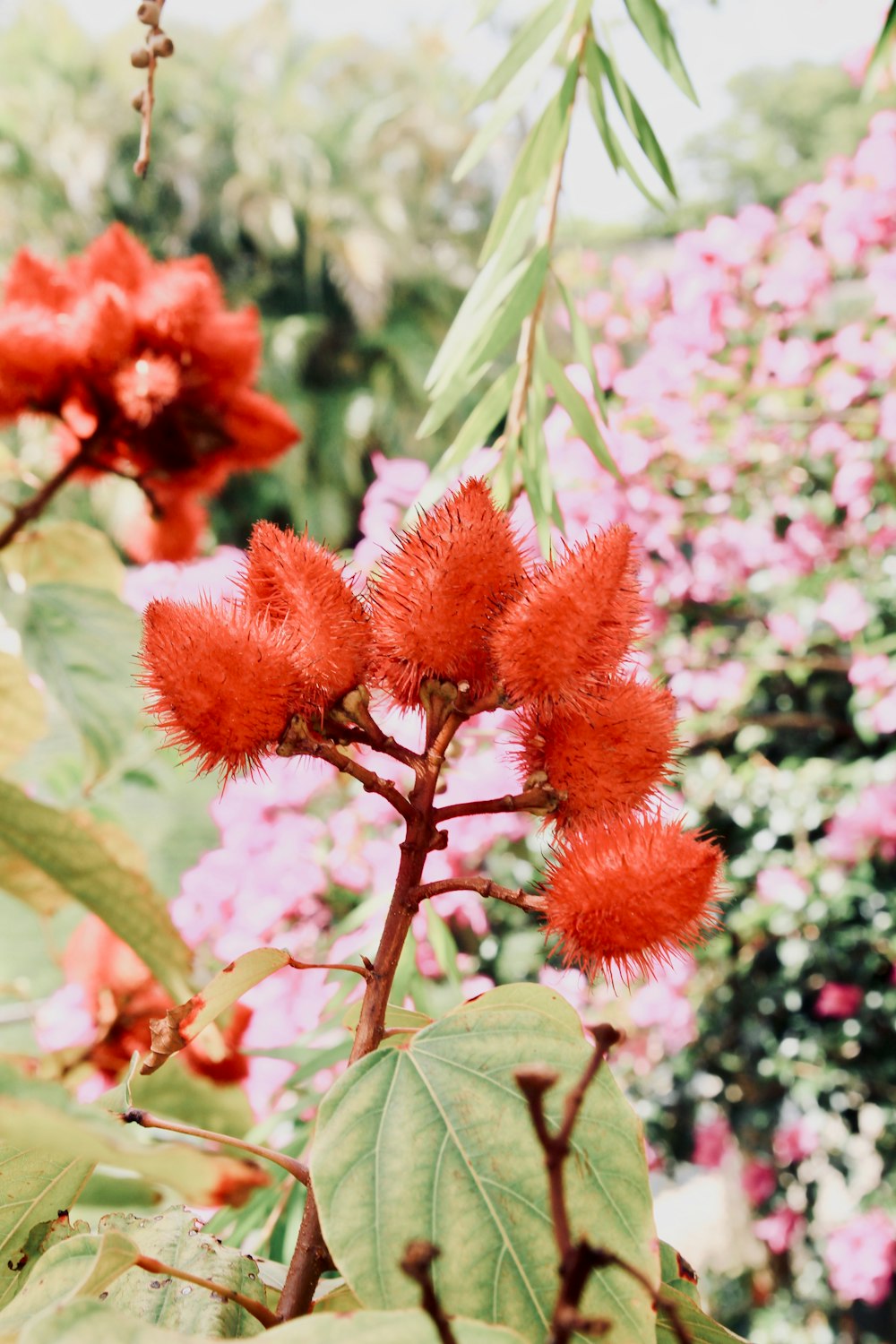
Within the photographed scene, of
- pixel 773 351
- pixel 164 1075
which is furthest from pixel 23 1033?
pixel 773 351

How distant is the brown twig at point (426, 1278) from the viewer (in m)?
0.17

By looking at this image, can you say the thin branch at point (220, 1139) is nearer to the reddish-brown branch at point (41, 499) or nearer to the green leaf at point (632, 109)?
the reddish-brown branch at point (41, 499)

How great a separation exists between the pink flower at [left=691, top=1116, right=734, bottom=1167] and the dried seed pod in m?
1.93

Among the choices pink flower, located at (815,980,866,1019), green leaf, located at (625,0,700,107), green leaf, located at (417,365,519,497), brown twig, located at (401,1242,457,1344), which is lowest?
brown twig, located at (401,1242,457,1344)

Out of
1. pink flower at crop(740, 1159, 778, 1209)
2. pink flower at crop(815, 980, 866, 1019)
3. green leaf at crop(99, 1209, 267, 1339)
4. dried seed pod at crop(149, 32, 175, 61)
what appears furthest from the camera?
pink flower at crop(740, 1159, 778, 1209)

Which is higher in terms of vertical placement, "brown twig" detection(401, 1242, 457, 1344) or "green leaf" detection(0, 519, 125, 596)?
"green leaf" detection(0, 519, 125, 596)

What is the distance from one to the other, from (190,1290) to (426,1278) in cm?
15

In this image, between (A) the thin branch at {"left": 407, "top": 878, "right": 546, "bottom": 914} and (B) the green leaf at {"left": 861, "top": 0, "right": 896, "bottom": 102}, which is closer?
(A) the thin branch at {"left": 407, "top": 878, "right": 546, "bottom": 914}

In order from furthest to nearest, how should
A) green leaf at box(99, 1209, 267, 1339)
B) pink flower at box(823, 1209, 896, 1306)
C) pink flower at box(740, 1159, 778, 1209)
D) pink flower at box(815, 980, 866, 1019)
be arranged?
pink flower at box(740, 1159, 778, 1209) → pink flower at box(823, 1209, 896, 1306) → pink flower at box(815, 980, 866, 1019) → green leaf at box(99, 1209, 267, 1339)

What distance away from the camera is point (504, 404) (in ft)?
2.30

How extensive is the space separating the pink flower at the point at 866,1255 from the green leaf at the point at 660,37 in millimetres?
1782

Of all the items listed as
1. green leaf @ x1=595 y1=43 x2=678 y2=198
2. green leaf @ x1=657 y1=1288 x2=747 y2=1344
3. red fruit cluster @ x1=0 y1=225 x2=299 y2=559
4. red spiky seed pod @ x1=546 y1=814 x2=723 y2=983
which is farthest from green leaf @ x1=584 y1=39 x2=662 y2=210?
green leaf @ x1=657 y1=1288 x2=747 y2=1344

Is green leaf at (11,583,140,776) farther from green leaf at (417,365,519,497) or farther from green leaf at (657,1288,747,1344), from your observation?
green leaf at (657,1288,747,1344)

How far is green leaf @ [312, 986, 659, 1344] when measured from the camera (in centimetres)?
25
